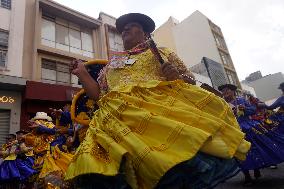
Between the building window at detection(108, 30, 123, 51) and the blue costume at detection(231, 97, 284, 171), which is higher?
the building window at detection(108, 30, 123, 51)

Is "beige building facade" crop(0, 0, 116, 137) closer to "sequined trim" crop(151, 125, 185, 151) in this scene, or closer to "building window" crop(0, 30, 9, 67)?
"building window" crop(0, 30, 9, 67)

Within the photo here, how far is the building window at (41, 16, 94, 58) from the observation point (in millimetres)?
17406

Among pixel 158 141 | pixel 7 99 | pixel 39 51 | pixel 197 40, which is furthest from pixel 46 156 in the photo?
pixel 197 40

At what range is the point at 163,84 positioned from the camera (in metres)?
2.16

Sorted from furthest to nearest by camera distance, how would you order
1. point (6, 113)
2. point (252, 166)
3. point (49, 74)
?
point (49, 74) → point (6, 113) → point (252, 166)

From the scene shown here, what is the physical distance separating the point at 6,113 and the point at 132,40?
12.7 m

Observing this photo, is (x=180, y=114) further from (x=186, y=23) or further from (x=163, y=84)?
(x=186, y=23)

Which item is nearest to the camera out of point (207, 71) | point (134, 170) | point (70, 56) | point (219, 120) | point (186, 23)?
point (134, 170)

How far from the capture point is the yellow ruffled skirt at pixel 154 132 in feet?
5.39

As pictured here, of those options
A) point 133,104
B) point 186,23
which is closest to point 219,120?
point 133,104

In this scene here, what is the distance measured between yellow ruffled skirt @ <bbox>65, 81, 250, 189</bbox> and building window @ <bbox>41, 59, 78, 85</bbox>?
581 inches

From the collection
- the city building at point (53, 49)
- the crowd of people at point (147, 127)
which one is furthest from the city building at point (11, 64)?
the crowd of people at point (147, 127)

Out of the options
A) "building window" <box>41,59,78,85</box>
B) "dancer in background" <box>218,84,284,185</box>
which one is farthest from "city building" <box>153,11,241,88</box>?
"dancer in background" <box>218,84,284,185</box>

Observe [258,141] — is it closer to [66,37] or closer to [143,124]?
[143,124]
